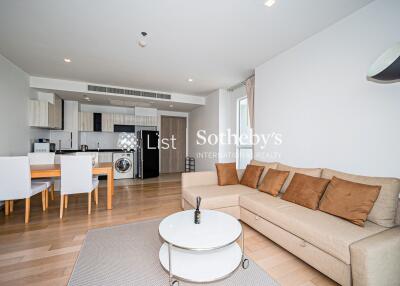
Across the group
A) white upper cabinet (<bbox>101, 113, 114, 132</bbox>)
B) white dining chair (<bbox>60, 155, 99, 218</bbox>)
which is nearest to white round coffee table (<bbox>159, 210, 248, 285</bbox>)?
white dining chair (<bbox>60, 155, 99, 218</bbox>)

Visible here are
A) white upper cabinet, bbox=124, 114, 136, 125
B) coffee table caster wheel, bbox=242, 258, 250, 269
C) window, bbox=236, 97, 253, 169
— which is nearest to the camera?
coffee table caster wheel, bbox=242, 258, 250, 269

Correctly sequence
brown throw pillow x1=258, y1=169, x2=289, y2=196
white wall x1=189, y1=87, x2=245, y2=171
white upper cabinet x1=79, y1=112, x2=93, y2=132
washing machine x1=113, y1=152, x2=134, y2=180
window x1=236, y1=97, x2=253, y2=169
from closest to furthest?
1. brown throw pillow x1=258, y1=169, x2=289, y2=196
2. window x1=236, y1=97, x2=253, y2=169
3. white wall x1=189, y1=87, x2=245, y2=171
4. white upper cabinet x1=79, y1=112, x2=93, y2=132
5. washing machine x1=113, y1=152, x2=134, y2=180

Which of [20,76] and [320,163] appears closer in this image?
[320,163]

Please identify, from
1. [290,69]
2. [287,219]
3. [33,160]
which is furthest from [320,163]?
[33,160]

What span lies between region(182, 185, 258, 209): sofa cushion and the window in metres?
1.57

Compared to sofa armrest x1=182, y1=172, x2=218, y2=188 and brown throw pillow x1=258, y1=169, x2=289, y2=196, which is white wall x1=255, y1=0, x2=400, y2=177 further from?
sofa armrest x1=182, y1=172, x2=218, y2=188

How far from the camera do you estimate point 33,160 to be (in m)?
3.33

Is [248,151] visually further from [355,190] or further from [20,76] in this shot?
[20,76]

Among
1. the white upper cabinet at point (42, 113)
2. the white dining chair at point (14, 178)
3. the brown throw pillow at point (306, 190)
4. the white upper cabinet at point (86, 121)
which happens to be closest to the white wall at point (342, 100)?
the brown throw pillow at point (306, 190)

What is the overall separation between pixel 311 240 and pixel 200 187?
1.66 meters

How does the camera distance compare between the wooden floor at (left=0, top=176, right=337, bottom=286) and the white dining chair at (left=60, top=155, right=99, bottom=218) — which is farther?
the white dining chair at (left=60, top=155, right=99, bottom=218)

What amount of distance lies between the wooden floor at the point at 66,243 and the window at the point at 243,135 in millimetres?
1914

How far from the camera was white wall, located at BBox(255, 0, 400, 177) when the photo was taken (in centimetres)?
172

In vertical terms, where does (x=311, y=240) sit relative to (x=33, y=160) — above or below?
below
